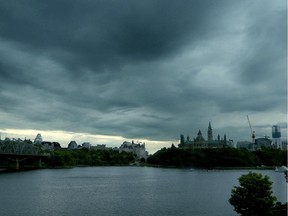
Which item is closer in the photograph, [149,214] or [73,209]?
[149,214]

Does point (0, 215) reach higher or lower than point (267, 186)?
lower

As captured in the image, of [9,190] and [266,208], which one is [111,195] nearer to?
[9,190]

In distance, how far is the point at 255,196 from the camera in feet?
175

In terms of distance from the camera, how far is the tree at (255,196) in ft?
174

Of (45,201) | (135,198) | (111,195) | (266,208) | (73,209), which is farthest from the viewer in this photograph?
(111,195)

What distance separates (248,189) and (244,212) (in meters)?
3.59

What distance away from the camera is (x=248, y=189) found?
177ft

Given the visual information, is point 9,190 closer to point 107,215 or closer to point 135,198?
point 135,198

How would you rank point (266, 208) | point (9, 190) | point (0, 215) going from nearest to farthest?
1. point (266, 208)
2. point (0, 215)
3. point (9, 190)

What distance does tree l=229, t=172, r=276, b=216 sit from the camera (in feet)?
174

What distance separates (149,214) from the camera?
68438 millimetres

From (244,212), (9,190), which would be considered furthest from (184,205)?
(9,190)

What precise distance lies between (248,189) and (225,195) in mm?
46879

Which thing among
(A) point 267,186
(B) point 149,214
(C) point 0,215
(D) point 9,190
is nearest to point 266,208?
(A) point 267,186
